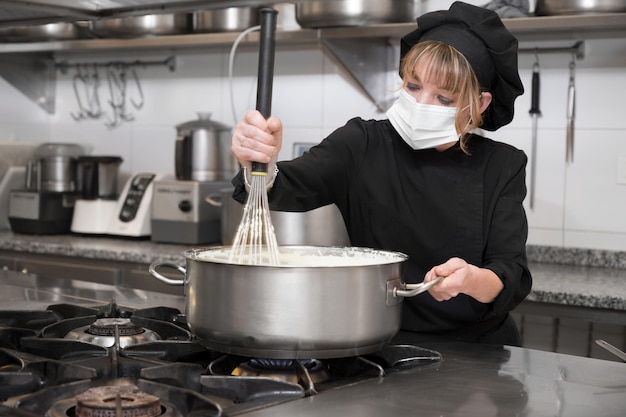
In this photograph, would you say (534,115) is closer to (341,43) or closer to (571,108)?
(571,108)

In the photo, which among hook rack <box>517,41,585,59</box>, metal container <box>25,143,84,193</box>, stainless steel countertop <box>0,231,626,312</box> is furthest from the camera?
metal container <box>25,143,84,193</box>

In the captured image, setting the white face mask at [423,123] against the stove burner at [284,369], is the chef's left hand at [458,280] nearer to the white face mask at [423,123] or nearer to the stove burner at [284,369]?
the stove burner at [284,369]

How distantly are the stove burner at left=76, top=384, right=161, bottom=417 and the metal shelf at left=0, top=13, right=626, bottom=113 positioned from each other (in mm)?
1830

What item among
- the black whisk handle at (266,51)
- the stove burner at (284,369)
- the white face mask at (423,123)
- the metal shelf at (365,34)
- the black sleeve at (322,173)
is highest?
the metal shelf at (365,34)

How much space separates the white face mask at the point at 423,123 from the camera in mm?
1521

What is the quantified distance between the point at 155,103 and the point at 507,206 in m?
2.23

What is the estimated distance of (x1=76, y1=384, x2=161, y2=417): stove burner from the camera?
85 cm

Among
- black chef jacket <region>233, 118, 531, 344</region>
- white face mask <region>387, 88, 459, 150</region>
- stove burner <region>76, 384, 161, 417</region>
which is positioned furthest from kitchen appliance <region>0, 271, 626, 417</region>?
white face mask <region>387, 88, 459, 150</region>

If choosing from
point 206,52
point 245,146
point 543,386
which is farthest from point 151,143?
point 543,386

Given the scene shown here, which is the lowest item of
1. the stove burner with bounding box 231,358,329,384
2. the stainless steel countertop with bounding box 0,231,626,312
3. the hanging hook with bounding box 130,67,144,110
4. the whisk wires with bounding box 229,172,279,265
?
the stainless steel countertop with bounding box 0,231,626,312

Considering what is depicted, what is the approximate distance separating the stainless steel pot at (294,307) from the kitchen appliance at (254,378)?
0.10 feet

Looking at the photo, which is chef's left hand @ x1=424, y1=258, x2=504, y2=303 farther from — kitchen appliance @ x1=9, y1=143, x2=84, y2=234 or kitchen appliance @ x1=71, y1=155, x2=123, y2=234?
kitchen appliance @ x1=9, y1=143, x2=84, y2=234

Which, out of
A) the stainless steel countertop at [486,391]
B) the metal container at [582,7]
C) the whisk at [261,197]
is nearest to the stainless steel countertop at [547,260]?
the metal container at [582,7]

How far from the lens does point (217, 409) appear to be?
2.81ft
